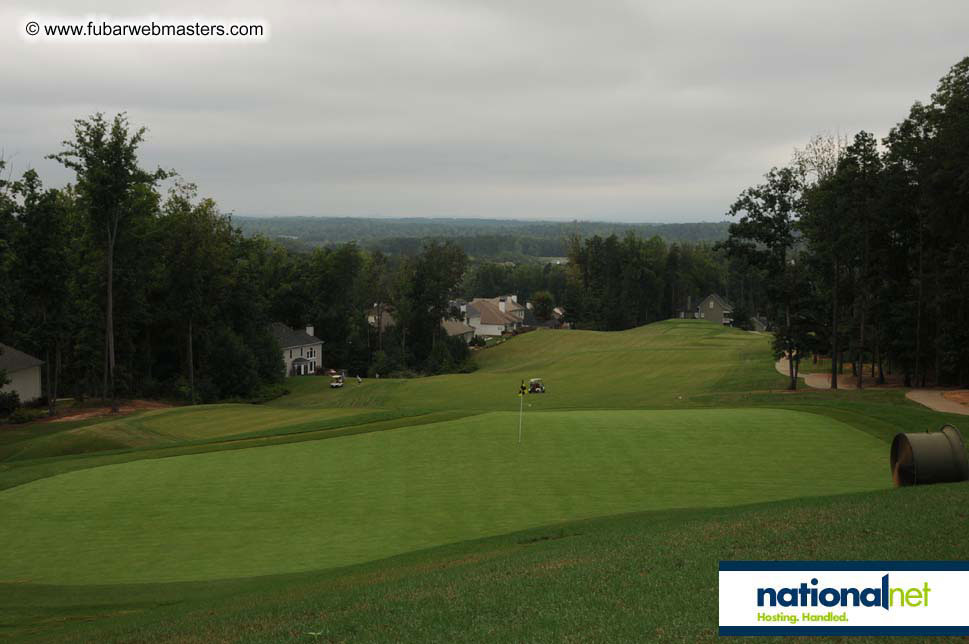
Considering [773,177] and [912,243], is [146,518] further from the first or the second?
[912,243]

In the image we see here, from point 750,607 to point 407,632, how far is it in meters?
4.64

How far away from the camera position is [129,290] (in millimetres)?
57406

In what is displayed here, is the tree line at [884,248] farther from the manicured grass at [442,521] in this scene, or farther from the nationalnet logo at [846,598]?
the nationalnet logo at [846,598]

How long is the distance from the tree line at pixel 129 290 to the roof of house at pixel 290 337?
520cm

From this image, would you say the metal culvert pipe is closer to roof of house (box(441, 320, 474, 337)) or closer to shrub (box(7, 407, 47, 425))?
shrub (box(7, 407, 47, 425))

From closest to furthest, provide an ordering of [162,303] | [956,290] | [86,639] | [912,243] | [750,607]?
[750,607] → [86,639] → [956,290] → [912,243] → [162,303]

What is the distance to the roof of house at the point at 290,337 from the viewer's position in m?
87.1

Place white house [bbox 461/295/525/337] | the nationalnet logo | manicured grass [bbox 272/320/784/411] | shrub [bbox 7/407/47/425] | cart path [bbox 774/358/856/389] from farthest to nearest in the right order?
white house [bbox 461/295/525/337], manicured grass [bbox 272/320/784/411], cart path [bbox 774/358/856/389], shrub [bbox 7/407/47/425], the nationalnet logo

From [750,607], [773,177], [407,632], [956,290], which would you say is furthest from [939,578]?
[773,177]

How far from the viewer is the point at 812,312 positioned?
168 ft

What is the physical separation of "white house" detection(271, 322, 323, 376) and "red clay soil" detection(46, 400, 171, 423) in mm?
30902

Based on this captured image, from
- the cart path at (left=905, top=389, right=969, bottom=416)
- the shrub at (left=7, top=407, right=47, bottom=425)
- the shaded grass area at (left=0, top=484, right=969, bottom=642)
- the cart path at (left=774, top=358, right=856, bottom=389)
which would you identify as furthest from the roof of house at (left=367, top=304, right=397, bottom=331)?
the shaded grass area at (left=0, top=484, right=969, bottom=642)

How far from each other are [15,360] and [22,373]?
1073 mm

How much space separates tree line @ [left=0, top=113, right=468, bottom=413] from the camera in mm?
51344
